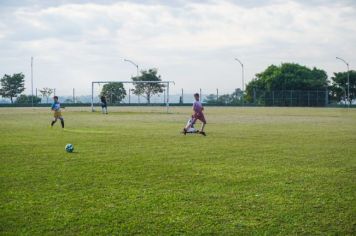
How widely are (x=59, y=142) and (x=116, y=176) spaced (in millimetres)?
7612

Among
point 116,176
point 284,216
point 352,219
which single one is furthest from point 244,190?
point 116,176

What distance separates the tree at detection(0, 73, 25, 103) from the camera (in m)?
84.0

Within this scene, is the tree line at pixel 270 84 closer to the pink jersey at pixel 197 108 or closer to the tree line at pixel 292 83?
the tree line at pixel 292 83

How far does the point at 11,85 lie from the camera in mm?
84188

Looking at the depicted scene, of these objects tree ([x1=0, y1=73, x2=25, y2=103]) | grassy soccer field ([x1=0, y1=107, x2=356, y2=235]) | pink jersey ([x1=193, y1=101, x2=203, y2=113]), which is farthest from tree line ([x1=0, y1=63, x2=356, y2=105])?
grassy soccer field ([x1=0, y1=107, x2=356, y2=235])

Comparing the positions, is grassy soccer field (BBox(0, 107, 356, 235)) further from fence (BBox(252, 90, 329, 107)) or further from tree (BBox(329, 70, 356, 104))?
tree (BBox(329, 70, 356, 104))

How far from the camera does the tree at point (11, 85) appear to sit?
84000 mm

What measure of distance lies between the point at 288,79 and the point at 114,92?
32.6 m

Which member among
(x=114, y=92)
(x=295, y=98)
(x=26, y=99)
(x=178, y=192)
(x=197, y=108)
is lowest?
(x=178, y=192)

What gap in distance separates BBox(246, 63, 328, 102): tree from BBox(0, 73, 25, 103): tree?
42395 millimetres

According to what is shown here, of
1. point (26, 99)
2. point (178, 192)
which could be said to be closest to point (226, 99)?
point (26, 99)

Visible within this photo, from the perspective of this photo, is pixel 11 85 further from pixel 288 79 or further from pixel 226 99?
pixel 288 79

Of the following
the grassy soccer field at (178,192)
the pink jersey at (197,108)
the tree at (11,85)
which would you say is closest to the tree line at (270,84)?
the tree at (11,85)

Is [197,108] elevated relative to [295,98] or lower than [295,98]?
lower
